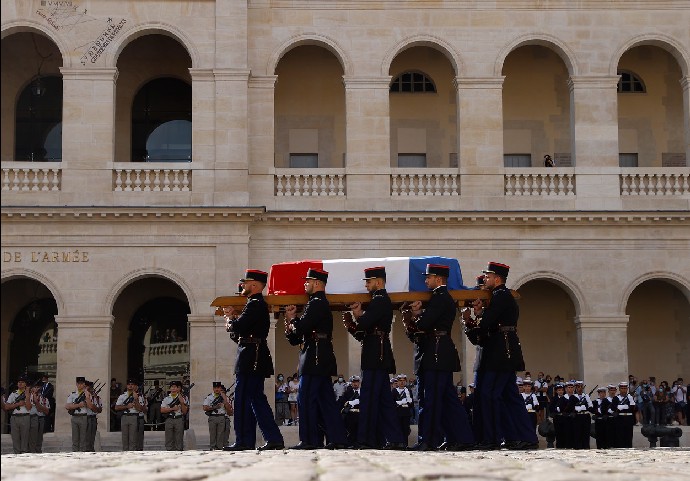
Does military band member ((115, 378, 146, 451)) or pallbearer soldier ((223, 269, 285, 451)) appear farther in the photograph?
military band member ((115, 378, 146, 451))

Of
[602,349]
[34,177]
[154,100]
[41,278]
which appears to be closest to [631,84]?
[602,349]

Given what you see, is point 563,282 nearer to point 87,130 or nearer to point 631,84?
point 631,84

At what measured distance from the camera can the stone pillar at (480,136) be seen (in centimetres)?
2670

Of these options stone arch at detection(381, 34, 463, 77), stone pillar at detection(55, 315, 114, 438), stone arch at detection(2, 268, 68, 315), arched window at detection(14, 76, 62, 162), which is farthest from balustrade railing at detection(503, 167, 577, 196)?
arched window at detection(14, 76, 62, 162)

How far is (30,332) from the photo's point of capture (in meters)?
29.7

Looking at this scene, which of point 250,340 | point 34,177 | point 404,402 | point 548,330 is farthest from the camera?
point 548,330

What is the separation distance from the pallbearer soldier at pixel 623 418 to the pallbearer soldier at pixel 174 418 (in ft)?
26.5

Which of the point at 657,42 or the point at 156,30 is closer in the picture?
the point at 156,30

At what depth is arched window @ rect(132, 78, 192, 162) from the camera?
96.9 ft

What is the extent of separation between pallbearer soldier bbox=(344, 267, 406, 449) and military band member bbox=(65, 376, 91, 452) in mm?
11136

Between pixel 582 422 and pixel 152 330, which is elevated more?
pixel 152 330

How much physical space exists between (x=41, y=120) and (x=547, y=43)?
40.8ft

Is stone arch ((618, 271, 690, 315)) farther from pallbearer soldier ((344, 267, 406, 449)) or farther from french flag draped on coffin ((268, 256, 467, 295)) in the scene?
pallbearer soldier ((344, 267, 406, 449))

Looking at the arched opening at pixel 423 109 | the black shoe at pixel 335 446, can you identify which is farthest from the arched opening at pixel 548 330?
the black shoe at pixel 335 446
